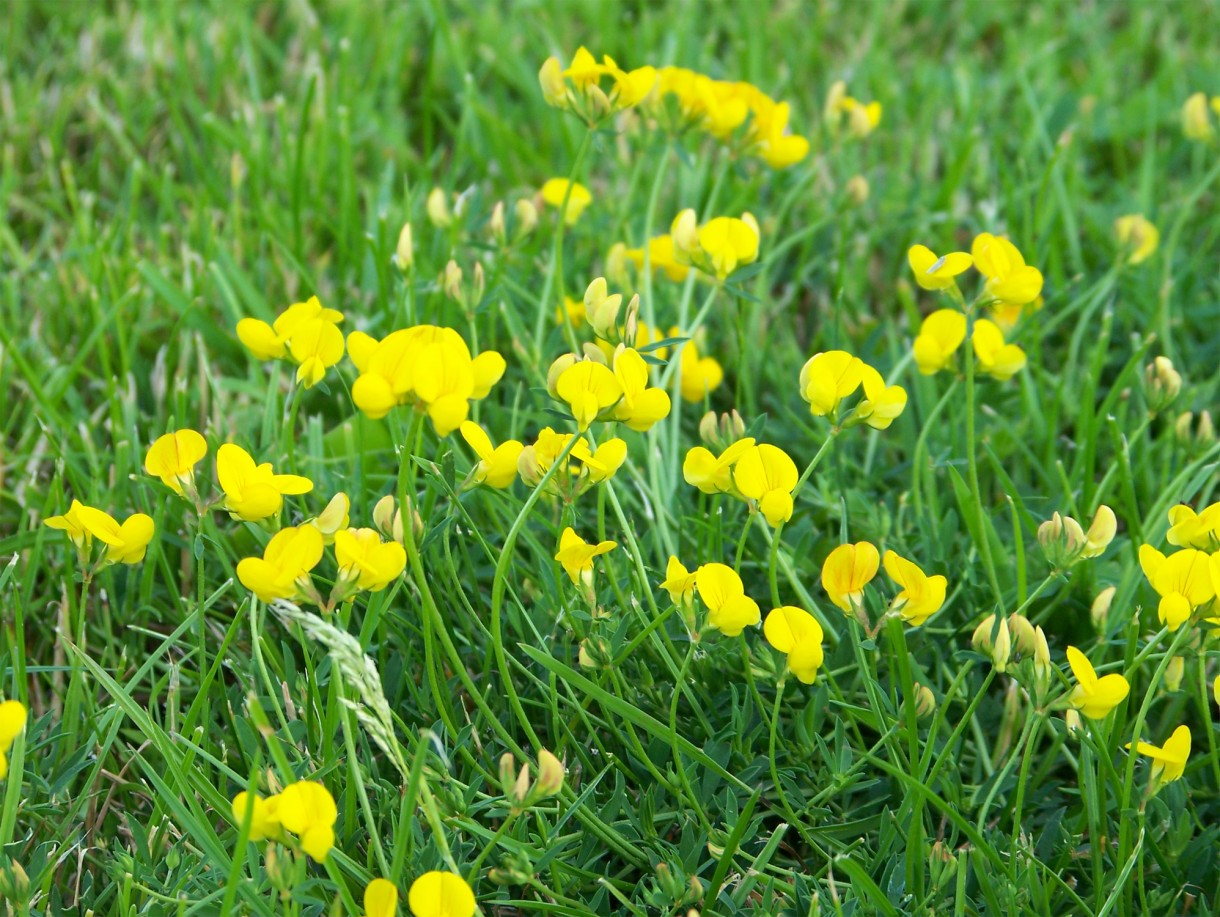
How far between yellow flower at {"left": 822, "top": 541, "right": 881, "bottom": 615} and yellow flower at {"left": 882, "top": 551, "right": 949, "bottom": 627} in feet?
0.07

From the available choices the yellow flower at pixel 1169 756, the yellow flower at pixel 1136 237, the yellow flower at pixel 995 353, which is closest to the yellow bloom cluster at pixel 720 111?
the yellow flower at pixel 995 353

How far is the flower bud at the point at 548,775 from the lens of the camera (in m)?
1.13

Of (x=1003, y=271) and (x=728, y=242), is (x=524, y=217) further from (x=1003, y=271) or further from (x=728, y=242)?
(x=1003, y=271)

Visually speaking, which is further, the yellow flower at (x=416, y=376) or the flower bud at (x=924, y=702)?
the flower bud at (x=924, y=702)

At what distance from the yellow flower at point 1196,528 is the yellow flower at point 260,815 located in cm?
93

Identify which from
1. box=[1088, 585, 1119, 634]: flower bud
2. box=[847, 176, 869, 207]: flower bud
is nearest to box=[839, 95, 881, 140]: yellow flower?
box=[847, 176, 869, 207]: flower bud

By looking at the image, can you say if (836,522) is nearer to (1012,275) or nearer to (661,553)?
(661,553)

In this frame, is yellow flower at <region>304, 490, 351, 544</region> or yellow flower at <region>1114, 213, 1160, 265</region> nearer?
yellow flower at <region>304, 490, 351, 544</region>

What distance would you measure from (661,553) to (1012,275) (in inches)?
21.9

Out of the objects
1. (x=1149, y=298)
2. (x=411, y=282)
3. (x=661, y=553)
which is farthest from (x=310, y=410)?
(x=1149, y=298)

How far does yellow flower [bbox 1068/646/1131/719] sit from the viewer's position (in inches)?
45.1

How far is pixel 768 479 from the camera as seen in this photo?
1268 millimetres

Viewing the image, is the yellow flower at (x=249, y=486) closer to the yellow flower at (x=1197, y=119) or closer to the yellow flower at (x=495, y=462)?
the yellow flower at (x=495, y=462)

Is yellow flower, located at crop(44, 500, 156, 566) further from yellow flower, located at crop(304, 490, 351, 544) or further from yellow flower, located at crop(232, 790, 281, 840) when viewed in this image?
yellow flower, located at crop(232, 790, 281, 840)
